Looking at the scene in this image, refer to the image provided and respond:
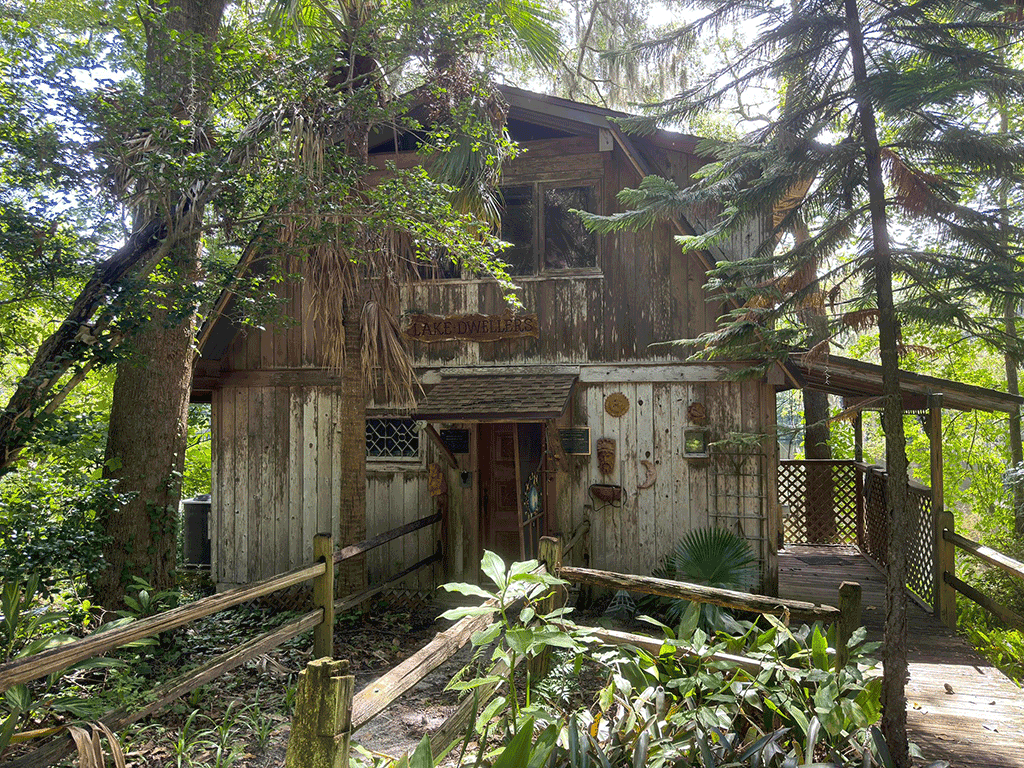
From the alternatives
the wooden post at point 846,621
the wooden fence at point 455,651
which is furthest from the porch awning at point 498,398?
the wooden post at point 846,621

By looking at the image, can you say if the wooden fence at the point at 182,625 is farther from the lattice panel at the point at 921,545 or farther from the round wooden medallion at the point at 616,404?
the lattice panel at the point at 921,545

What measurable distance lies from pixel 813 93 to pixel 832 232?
36.7 inches

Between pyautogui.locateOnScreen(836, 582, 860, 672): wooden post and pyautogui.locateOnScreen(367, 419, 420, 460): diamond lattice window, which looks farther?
pyautogui.locateOnScreen(367, 419, 420, 460): diamond lattice window

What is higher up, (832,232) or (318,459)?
(832,232)

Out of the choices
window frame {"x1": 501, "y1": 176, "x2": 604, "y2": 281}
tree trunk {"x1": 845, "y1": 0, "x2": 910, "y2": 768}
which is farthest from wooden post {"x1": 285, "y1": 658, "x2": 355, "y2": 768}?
window frame {"x1": 501, "y1": 176, "x2": 604, "y2": 281}

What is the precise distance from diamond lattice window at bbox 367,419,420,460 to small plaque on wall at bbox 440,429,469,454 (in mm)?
480

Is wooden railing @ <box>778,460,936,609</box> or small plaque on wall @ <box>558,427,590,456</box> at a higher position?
small plaque on wall @ <box>558,427,590,456</box>

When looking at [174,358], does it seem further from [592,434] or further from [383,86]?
[592,434]

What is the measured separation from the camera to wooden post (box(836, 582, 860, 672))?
3510mm

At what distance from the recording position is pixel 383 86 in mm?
6504

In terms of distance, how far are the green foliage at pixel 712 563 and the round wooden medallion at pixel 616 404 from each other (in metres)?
1.60

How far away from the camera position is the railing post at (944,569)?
6570 mm

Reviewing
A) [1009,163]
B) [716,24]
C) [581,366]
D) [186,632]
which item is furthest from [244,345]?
[1009,163]

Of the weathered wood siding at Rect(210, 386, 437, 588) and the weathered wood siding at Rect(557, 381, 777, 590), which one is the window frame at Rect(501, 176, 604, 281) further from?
the weathered wood siding at Rect(210, 386, 437, 588)
